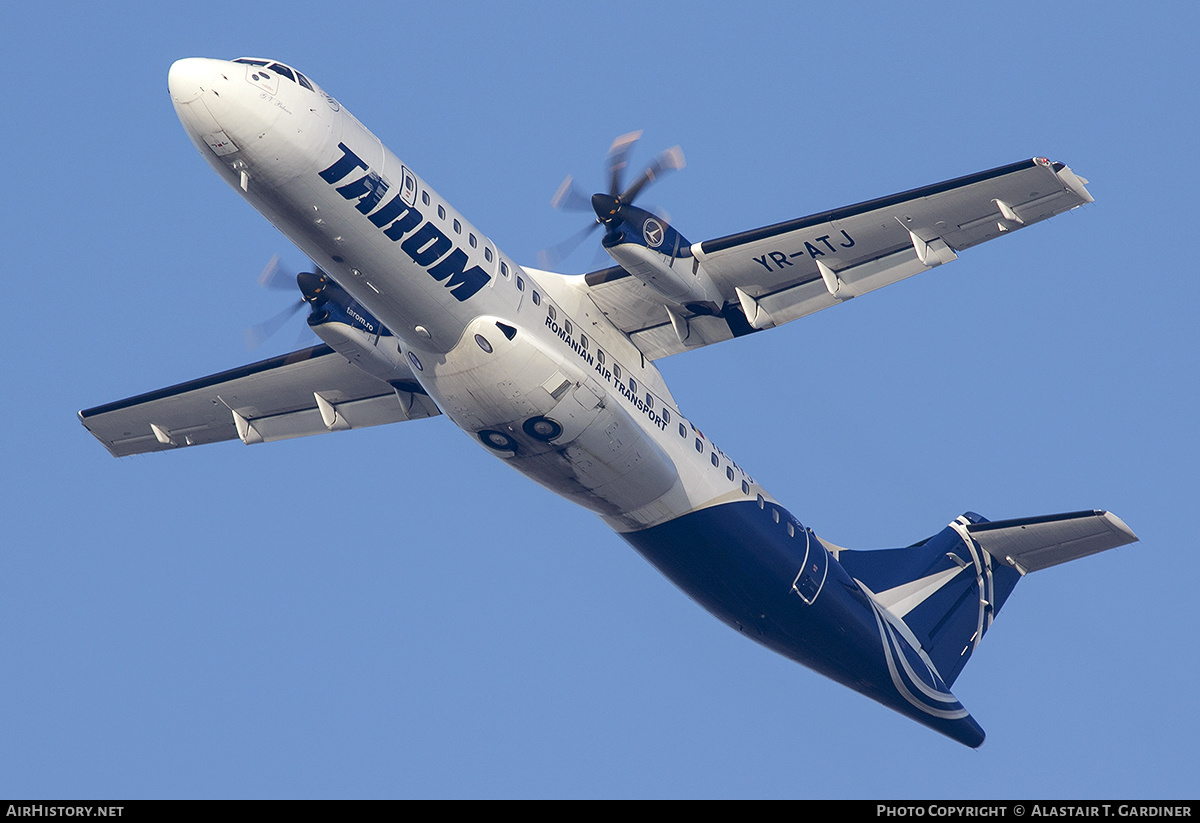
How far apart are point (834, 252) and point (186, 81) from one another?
8.49 metres

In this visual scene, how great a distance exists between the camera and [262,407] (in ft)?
69.2

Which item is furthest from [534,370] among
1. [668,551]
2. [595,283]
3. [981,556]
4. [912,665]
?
[981,556]

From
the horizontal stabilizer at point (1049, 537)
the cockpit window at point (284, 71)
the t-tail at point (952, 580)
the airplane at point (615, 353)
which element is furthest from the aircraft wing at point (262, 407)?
the horizontal stabilizer at point (1049, 537)

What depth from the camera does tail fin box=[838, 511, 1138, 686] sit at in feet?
69.9

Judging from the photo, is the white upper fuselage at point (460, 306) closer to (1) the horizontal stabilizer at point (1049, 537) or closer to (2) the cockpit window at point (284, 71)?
(2) the cockpit window at point (284, 71)

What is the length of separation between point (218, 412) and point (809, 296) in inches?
372

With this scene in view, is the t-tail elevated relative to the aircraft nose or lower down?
lower down

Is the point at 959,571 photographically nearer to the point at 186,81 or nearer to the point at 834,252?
the point at 834,252

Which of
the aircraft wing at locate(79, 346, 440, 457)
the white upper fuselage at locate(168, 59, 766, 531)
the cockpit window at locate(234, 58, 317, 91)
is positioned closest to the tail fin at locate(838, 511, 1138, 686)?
the white upper fuselage at locate(168, 59, 766, 531)

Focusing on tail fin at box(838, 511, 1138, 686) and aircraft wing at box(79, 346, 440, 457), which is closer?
aircraft wing at box(79, 346, 440, 457)

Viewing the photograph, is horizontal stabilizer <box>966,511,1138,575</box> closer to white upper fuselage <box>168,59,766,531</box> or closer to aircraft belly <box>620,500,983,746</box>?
aircraft belly <box>620,500,983,746</box>

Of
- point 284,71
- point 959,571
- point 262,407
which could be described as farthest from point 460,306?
point 959,571

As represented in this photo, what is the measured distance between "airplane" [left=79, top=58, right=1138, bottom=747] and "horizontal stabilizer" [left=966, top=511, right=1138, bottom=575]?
39mm
